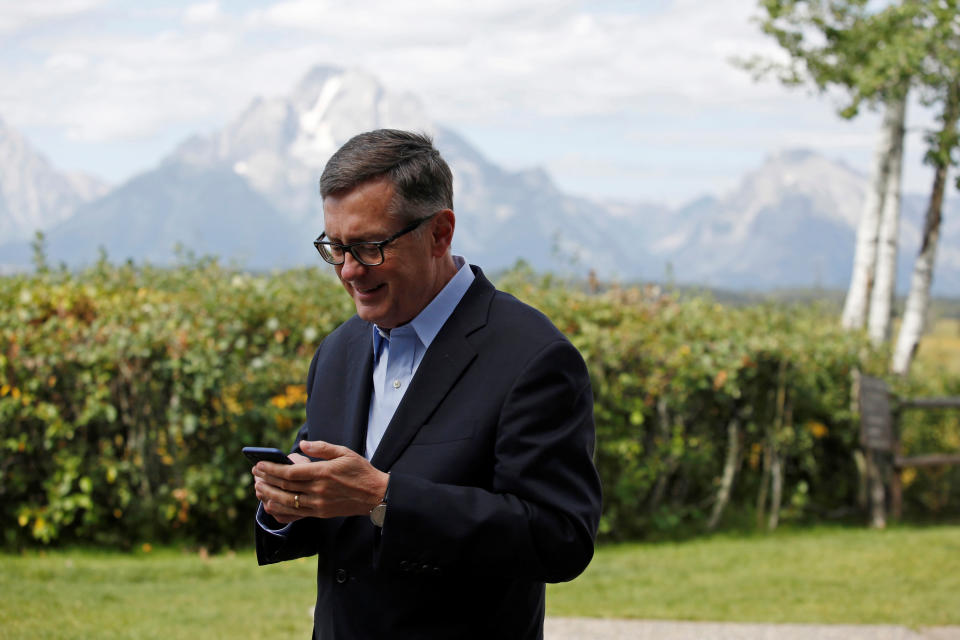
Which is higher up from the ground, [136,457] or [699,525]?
[136,457]

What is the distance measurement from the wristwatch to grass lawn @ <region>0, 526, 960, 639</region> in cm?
364

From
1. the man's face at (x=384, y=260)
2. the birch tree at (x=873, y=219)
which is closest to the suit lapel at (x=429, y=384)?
the man's face at (x=384, y=260)

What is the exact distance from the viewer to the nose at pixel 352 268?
216cm

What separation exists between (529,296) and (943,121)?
20.1 feet

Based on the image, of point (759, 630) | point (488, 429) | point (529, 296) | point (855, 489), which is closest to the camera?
point (488, 429)

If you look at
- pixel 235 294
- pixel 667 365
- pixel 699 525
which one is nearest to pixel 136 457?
pixel 235 294

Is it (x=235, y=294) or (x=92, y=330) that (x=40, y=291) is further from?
(x=235, y=294)

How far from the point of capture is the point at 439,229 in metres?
2.23

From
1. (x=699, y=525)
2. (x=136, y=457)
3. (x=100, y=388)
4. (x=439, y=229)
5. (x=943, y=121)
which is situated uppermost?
(x=943, y=121)

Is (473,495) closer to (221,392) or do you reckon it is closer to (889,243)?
(221,392)

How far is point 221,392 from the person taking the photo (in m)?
7.27

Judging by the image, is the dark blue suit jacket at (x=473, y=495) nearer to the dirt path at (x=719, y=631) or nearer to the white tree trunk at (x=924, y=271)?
the dirt path at (x=719, y=631)

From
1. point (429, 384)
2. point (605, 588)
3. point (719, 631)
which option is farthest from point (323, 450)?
point (605, 588)

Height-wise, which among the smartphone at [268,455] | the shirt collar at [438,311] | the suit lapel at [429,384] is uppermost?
the shirt collar at [438,311]
